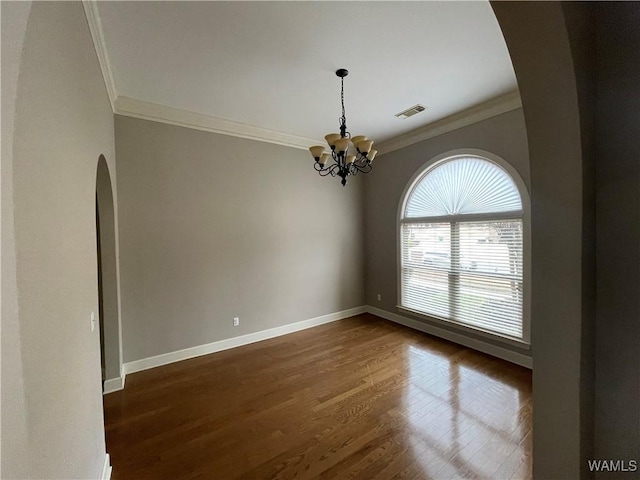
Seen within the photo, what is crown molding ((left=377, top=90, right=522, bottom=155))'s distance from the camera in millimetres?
3071

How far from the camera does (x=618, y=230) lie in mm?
947

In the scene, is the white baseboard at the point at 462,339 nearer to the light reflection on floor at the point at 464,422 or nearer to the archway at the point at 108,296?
the light reflection on floor at the point at 464,422

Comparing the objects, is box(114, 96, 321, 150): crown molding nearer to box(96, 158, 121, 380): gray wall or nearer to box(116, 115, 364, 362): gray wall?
box(116, 115, 364, 362): gray wall

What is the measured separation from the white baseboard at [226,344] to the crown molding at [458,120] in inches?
121

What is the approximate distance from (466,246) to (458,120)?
1.70 metres

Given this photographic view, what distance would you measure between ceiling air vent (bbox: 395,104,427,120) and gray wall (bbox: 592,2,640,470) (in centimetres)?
251

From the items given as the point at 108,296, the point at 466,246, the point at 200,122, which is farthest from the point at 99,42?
the point at 466,246

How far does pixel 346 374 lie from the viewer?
2.94 metres

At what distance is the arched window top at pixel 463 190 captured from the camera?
322 centimetres

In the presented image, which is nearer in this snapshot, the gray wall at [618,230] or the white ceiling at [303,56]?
the gray wall at [618,230]

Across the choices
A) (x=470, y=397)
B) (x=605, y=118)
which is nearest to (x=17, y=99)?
(x=605, y=118)

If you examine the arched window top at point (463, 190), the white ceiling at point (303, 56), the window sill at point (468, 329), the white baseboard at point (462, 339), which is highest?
the white ceiling at point (303, 56)

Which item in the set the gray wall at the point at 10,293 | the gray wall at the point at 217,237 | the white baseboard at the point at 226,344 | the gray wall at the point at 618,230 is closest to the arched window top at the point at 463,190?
the gray wall at the point at 217,237

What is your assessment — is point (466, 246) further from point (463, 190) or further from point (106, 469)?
point (106, 469)
